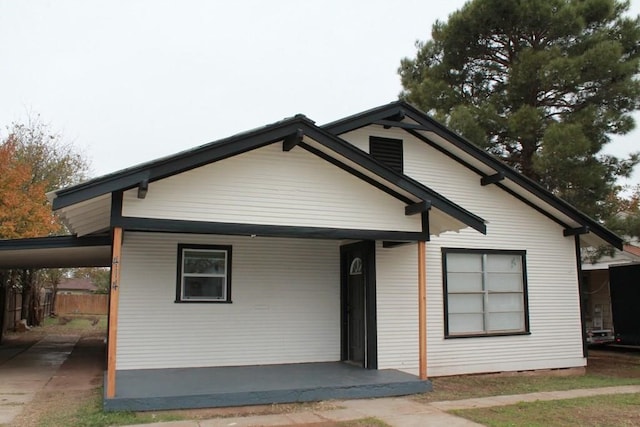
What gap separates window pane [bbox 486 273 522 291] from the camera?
1154 cm

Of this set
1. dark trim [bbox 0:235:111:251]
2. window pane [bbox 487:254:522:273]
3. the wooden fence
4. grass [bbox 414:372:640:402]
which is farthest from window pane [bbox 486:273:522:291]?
the wooden fence

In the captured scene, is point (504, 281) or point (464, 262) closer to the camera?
point (464, 262)

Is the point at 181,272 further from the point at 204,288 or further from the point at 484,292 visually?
the point at 484,292

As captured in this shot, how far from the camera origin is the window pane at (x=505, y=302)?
37.7 feet

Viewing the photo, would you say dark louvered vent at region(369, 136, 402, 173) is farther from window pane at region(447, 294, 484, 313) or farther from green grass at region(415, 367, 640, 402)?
green grass at region(415, 367, 640, 402)

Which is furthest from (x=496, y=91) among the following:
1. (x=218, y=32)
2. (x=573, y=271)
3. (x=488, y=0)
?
(x=218, y=32)

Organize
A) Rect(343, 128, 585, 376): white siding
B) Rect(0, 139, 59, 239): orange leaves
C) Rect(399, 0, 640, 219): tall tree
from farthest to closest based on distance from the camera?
Rect(0, 139, 59, 239): orange leaves → Rect(399, 0, 640, 219): tall tree → Rect(343, 128, 585, 376): white siding

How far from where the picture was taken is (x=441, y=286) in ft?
36.2

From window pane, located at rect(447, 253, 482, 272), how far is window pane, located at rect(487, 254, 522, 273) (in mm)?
259

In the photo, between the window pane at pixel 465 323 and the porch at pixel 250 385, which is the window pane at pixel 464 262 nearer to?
the window pane at pixel 465 323

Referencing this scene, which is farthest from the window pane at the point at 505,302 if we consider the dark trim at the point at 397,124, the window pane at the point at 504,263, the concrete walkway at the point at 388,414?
the dark trim at the point at 397,124

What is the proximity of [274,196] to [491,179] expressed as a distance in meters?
5.39

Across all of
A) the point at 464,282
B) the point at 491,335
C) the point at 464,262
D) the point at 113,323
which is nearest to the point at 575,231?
the point at 464,262

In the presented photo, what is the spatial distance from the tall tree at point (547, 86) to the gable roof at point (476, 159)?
211 cm
